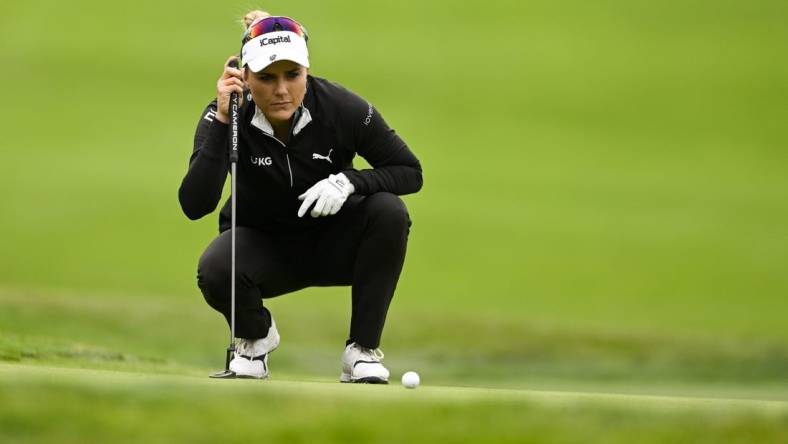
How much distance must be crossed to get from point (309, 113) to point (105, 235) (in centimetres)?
605

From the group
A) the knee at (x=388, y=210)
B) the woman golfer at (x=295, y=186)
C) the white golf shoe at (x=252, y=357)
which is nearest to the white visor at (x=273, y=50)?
the woman golfer at (x=295, y=186)

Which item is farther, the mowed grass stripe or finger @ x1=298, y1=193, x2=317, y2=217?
finger @ x1=298, y1=193, x2=317, y2=217

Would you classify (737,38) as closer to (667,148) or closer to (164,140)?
(667,148)

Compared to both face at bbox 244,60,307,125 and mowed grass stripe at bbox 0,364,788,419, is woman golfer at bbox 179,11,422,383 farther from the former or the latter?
mowed grass stripe at bbox 0,364,788,419

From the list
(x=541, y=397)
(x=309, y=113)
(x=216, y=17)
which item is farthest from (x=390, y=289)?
(x=216, y=17)

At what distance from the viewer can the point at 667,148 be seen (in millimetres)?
11070

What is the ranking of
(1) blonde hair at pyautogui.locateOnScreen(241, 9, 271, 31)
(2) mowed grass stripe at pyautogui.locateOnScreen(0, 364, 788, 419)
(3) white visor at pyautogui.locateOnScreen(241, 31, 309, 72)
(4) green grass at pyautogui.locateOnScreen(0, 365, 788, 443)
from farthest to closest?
1. (1) blonde hair at pyautogui.locateOnScreen(241, 9, 271, 31)
2. (3) white visor at pyautogui.locateOnScreen(241, 31, 309, 72)
3. (2) mowed grass stripe at pyautogui.locateOnScreen(0, 364, 788, 419)
4. (4) green grass at pyautogui.locateOnScreen(0, 365, 788, 443)

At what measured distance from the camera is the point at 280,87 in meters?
4.02

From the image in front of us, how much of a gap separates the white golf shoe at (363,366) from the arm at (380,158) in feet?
1.75

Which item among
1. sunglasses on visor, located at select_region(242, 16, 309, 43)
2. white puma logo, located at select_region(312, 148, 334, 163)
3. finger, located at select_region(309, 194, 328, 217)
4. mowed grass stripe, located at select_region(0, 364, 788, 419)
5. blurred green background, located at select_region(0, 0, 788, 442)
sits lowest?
mowed grass stripe, located at select_region(0, 364, 788, 419)

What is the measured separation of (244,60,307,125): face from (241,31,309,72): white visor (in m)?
0.03

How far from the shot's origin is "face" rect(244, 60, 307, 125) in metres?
4.02

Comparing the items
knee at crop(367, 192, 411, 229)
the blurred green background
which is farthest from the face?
the blurred green background

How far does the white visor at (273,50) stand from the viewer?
3971 millimetres
